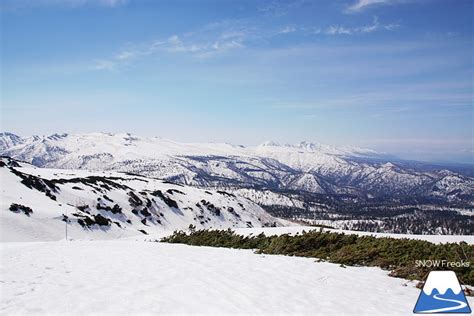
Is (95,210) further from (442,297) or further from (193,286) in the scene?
(442,297)

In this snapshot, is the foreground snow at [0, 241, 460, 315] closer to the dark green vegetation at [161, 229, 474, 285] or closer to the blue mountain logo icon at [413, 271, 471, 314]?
the blue mountain logo icon at [413, 271, 471, 314]

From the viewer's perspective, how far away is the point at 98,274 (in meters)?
12.3

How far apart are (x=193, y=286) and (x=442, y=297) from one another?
24.1ft

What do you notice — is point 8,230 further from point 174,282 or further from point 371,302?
point 371,302

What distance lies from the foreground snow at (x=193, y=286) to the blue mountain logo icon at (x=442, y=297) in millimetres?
483

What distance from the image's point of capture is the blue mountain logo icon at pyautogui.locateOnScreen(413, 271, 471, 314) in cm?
874

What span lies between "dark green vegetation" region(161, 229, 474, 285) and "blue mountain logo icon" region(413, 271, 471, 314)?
2.47m

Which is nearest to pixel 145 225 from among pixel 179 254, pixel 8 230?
pixel 8 230

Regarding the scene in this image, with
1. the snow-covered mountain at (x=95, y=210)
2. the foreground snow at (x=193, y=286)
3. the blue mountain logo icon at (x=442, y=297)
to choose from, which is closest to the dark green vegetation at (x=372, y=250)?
the foreground snow at (x=193, y=286)

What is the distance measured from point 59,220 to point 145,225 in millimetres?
27289

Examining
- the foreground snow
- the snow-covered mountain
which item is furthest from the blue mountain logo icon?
the snow-covered mountain

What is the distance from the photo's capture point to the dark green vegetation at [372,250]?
42.8 ft

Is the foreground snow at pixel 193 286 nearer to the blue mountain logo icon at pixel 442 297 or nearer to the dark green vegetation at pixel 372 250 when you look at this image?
the blue mountain logo icon at pixel 442 297

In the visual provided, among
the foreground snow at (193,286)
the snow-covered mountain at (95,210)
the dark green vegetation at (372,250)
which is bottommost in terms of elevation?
the snow-covered mountain at (95,210)
